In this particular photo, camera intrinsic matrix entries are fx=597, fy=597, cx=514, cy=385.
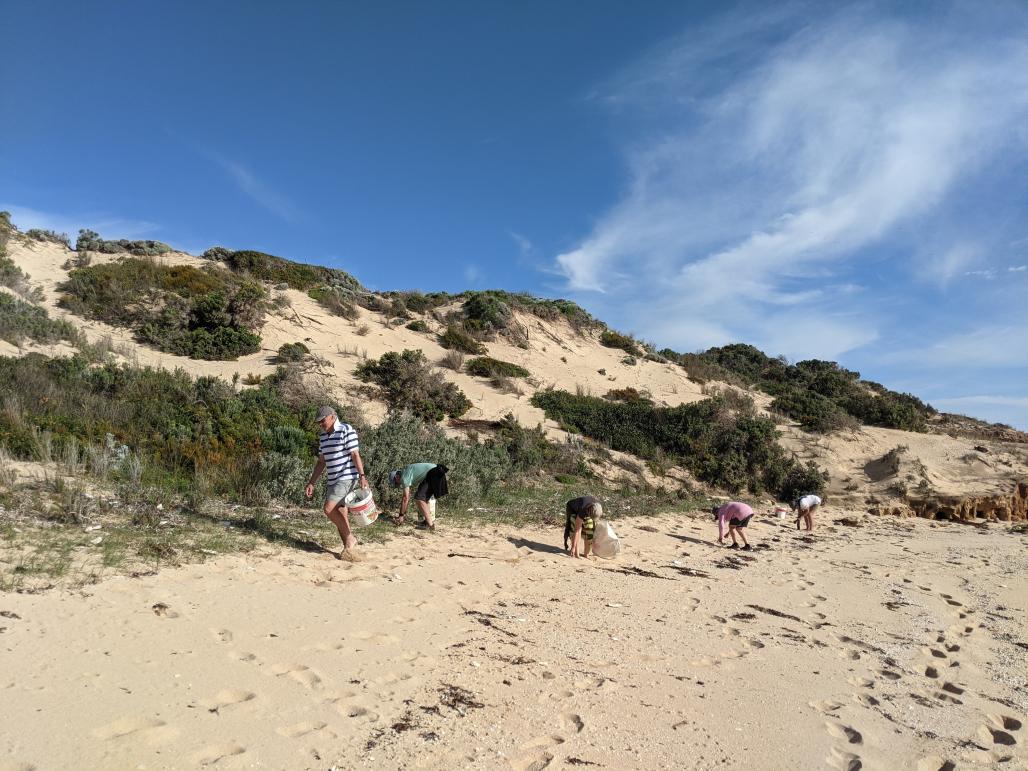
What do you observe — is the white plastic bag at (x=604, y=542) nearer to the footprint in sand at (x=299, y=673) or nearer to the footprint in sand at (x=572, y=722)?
the footprint in sand at (x=572, y=722)

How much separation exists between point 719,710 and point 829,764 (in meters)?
0.65

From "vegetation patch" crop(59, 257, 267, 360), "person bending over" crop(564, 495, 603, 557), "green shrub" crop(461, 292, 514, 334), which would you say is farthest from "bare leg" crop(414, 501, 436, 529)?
"green shrub" crop(461, 292, 514, 334)

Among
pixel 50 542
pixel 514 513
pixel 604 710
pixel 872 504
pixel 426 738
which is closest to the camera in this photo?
pixel 426 738

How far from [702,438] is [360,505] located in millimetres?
12429

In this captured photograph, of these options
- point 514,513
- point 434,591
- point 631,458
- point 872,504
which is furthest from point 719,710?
point 872,504

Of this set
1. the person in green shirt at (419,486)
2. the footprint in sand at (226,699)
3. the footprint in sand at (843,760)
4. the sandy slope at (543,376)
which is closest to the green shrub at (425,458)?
the person in green shirt at (419,486)

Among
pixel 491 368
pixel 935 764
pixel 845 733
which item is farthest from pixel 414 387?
pixel 935 764

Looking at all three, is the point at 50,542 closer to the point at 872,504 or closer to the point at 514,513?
the point at 514,513

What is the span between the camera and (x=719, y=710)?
368 centimetres

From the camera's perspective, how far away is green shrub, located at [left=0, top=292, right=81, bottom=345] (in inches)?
518

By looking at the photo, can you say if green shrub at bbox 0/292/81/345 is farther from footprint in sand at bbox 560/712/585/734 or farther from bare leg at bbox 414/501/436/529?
footprint in sand at bbox 560/712/585/734

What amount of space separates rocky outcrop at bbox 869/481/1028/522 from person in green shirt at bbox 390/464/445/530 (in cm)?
1169

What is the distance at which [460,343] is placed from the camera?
68.0 ft

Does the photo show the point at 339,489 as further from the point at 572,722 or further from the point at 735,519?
the point at 735,519
